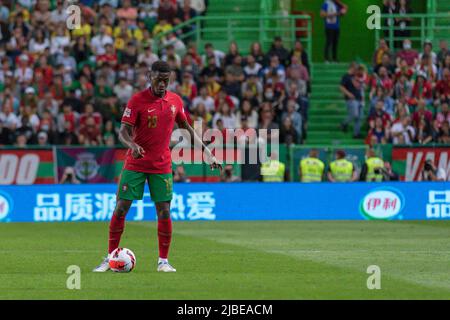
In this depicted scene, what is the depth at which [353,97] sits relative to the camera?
3114 cm

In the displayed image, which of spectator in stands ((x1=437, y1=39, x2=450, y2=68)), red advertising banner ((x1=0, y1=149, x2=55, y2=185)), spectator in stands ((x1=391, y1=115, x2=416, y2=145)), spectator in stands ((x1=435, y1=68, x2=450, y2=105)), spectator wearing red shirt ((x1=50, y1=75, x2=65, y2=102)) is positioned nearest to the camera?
red advertising banner ((x1=0, y1=149, x2=55, y2=185))

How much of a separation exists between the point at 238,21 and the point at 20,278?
2118 centimetres

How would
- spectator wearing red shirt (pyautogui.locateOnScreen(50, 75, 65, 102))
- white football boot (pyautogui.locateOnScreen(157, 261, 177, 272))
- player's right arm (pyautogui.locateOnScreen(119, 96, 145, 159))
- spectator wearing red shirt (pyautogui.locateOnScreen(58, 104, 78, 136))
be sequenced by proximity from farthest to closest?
1. spectator wearing red shirt (pyautogui.locateOnScreen(50, 75, 65, 102))
2. spectator wearing red shirt (pyautogui.locateOnScreen(58, 104, 78, 136))
3. white football boot (pyautogui.locateOnScreen(157, 261, 177, 272))
4. player's right arm (pyautogui.locateOnScreen(119, 96, 145, 159))

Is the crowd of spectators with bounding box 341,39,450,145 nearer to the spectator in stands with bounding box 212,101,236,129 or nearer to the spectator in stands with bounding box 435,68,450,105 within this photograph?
the spectator in stands with bounding box 435,68,450,105

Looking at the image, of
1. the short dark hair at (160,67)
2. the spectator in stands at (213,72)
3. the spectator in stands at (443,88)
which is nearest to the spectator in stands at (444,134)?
the spectator in stands at (443,88)

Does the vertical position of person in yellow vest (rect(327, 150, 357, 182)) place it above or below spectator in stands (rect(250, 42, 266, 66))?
below

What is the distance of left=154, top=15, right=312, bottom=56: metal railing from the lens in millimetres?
32438

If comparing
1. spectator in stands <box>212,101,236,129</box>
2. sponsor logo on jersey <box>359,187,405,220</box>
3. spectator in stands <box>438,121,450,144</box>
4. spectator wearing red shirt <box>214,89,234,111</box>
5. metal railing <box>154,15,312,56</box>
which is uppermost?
metal railing <box>154,15,312,56</box>

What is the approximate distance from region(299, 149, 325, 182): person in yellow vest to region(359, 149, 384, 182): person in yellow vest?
0.93 m

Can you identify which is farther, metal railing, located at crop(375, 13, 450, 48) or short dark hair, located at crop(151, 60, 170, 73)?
metal railing, located at crop(375, 13, 450, 48)

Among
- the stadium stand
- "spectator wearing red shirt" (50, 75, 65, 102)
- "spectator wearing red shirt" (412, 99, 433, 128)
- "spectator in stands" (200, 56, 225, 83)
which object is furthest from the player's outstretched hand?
"spectator in stands" (200, 56, 225, 83)

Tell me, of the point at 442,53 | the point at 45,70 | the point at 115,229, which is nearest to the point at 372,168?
the point at 442,53

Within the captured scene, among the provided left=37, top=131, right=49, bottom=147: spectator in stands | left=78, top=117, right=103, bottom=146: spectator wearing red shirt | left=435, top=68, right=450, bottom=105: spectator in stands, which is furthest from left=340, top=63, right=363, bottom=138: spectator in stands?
left=37, top=131, right=49, bottom=147: spectator in stands

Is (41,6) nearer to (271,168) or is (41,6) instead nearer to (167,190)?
(271,168)
